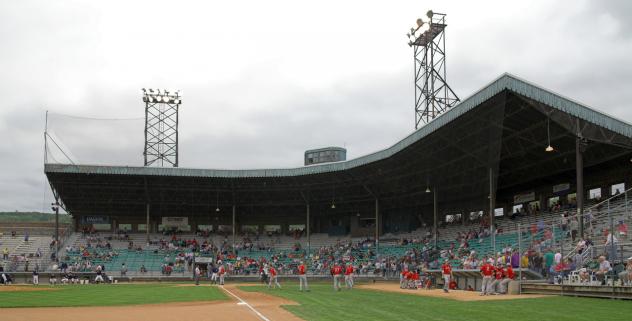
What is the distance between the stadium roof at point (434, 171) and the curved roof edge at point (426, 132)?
0.16 ft

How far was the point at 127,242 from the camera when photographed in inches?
2589

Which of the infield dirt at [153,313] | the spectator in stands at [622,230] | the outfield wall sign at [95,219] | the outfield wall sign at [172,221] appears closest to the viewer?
the infield dirt at [153,313]

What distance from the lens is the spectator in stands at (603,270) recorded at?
22391 millimetres

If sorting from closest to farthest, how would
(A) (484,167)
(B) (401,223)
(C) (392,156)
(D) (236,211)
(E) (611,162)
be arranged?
(E) (611,162) < (A) (484,167) < (C) (392,156) < (B) (401,223) < (D) (236,211)

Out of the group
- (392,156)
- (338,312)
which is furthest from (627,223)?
(392,156)

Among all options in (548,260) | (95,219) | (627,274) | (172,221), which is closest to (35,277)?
(95,219)

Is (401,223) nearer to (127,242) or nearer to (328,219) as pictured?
(328,219)

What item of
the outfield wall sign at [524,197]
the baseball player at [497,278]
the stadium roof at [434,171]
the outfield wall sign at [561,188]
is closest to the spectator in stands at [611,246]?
the baseball player at [497,278]

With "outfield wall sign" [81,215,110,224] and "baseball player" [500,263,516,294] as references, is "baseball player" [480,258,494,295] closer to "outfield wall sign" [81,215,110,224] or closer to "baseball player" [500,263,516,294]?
"baseball player" [500,263,516,294]

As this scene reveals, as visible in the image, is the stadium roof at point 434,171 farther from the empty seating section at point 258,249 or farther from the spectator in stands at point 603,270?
the spectator in stands at point 603,270

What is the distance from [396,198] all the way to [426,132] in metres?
20.7

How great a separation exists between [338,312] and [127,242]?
50434mm

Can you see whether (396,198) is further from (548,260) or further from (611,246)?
(611,246)

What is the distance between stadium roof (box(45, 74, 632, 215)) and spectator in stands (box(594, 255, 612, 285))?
10306mm
